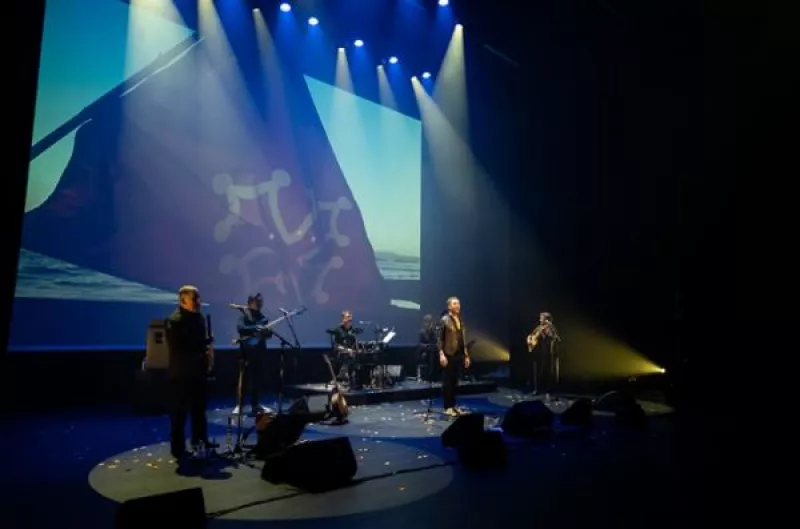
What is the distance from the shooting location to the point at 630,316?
12797 millimetres

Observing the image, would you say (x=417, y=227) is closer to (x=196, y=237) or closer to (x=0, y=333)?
(x=196, y=237)

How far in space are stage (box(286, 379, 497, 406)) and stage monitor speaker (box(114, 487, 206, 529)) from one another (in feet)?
20.3

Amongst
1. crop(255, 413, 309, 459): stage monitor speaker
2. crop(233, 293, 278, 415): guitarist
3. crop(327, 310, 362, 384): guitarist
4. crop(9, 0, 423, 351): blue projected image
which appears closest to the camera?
crop(255, 413, 309, 459): stage monitor speaker

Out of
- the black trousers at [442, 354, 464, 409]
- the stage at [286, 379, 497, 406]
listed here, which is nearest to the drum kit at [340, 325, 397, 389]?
the stage at [286, 379, 497, 406]

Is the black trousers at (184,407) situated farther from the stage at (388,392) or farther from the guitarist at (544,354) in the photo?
the guitarist at (544,354)

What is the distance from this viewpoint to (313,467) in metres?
4.83

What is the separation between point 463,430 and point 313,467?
1.86m

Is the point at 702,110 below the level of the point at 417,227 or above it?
above

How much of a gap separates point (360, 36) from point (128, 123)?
5925 millimetres

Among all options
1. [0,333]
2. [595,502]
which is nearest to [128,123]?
[0,333]

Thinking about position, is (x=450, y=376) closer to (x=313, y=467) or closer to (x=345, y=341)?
(x=345, y=341)

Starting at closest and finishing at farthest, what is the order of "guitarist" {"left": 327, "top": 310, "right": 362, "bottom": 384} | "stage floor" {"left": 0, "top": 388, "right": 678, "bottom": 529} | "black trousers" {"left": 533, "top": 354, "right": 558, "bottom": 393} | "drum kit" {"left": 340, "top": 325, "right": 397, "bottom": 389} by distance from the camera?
"stage floor" {"left": 0, "top": 388, "right": 678, "bottom": 529}
"guitarist" {"left": 327, "top": 310, "right": 362, "bottom": 384}
"drum kit" {"left": 340, "top": 325, "right": 397, "bottom": 389}
"black trousers" {"left": 533, "top": 354, "right": 558, "bottom": 393}

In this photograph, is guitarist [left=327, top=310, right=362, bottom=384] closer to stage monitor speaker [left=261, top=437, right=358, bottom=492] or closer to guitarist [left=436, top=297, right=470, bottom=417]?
guitarist [left=436, top=297, right=470, bottom=417]

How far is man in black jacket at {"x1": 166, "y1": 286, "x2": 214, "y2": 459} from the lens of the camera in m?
5.80
